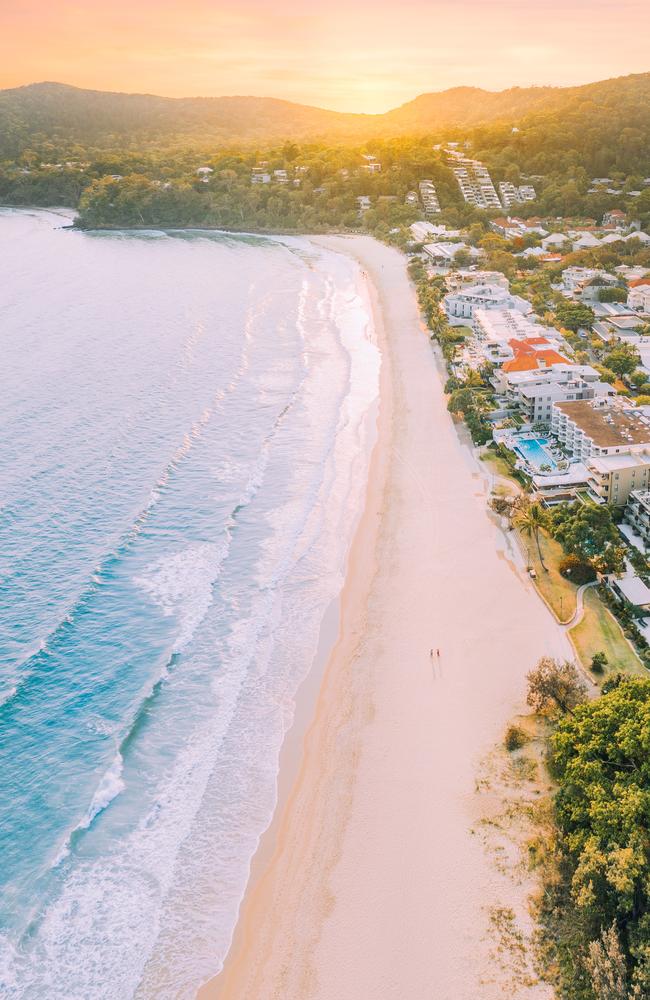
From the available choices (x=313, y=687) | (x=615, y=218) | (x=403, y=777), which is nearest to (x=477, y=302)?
(x=615, y=218)

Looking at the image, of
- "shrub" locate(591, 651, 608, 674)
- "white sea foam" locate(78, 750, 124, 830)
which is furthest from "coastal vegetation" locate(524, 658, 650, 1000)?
"white sea foam" locate(78, 750, 124, 830)

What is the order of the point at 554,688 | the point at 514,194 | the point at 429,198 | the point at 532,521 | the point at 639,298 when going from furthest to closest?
the point at 514,194, the point at 429,198, the point at 639,298, the point at 532,521, the point at 554,688

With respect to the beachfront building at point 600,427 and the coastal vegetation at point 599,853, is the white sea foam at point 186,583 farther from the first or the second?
the beachfront building at point 600,427

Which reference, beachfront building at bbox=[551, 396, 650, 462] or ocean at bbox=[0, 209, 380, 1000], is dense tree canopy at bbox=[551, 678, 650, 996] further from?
beachfront building at bbox=[551, 396, 650, 462]

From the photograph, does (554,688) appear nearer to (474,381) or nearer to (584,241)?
(474,381)

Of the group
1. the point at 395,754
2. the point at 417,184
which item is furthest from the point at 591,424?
the point at 417,184

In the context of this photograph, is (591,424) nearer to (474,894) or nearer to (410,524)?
(410,524)
